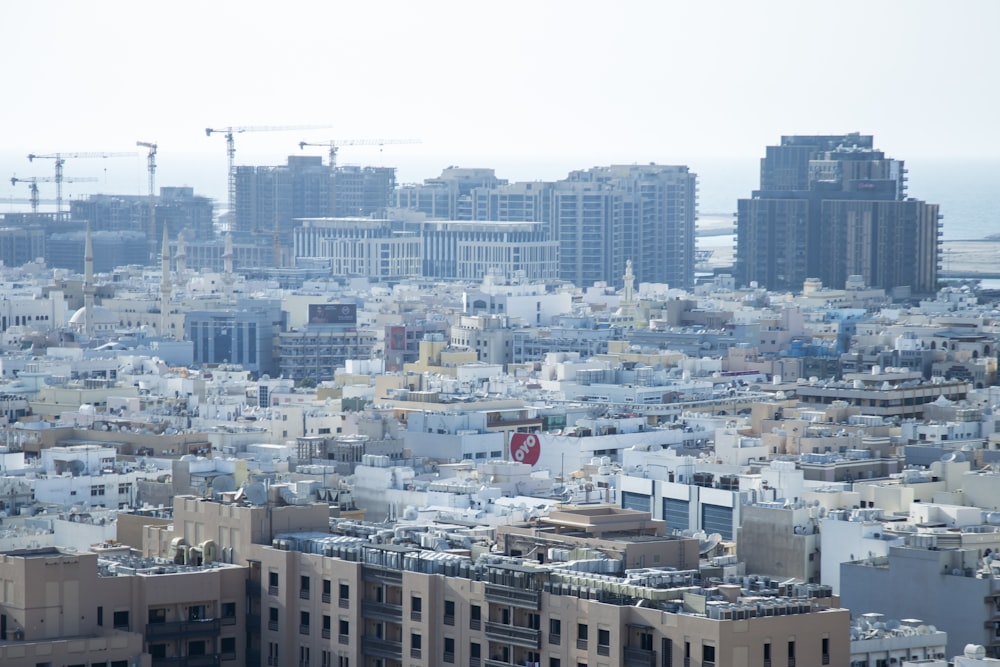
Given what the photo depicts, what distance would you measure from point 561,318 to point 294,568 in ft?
289

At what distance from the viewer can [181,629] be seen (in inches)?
1742

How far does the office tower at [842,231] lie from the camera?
17012 cm

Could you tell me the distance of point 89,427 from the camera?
257 feet

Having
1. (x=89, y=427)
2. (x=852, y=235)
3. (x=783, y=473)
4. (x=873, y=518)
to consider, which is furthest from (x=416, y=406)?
(x=852, y=235)

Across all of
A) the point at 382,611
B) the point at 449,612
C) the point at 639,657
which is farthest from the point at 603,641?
the point at 382,611

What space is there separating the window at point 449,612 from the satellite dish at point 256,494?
4.79m

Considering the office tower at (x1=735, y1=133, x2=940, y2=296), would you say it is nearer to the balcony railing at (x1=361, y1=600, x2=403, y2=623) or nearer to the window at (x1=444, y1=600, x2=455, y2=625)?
the balcony railing at (x1=361, y1=600, x2=403, y2=623)

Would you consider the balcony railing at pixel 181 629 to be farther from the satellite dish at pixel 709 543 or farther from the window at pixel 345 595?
the satellite dish at pixel 709 543

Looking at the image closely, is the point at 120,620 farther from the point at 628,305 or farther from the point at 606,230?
the point at 606,230

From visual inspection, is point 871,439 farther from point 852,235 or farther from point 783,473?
point 852,235

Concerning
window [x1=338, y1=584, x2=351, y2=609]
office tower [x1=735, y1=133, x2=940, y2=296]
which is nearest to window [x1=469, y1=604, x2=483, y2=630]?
window [x1=338, y1=584, x2=351, y2=609]

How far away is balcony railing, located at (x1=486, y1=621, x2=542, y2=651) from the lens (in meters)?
41.6

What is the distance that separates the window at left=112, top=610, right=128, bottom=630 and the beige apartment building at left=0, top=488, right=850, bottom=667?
2 cm

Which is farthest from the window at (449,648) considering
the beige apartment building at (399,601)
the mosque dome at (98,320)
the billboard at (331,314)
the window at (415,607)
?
the mosque dome at (98,320)
